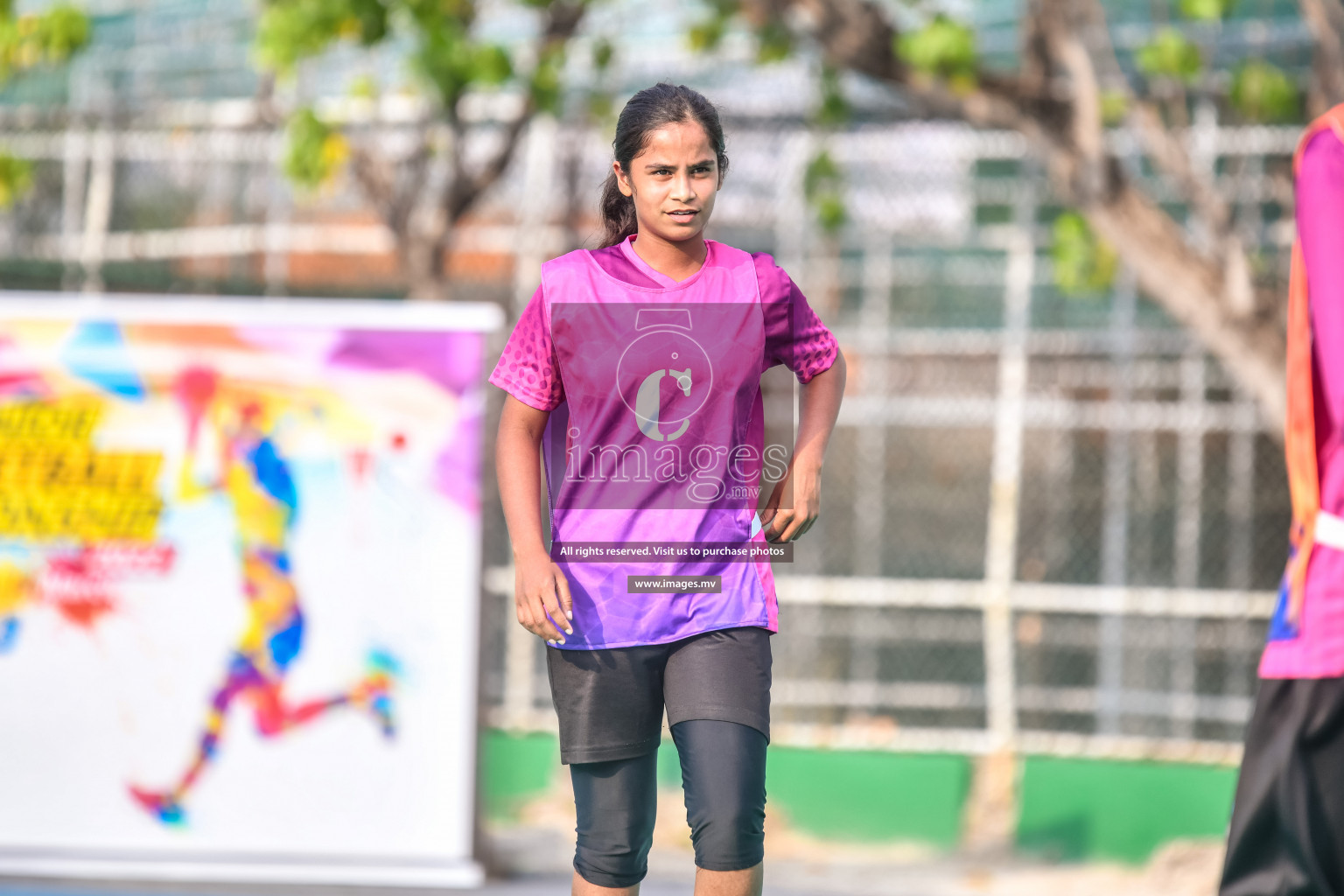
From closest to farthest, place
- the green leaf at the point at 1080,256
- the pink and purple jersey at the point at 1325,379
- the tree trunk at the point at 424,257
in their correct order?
the pink and purple jersey at the point at 1325,379, the tree trunk at the point at 424,257, the green leaf at the point at 1080,256

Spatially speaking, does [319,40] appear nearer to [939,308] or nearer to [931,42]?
[931,42]

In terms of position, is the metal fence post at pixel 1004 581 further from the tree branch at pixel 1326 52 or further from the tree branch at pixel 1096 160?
the tree branch at pixel 1326 52

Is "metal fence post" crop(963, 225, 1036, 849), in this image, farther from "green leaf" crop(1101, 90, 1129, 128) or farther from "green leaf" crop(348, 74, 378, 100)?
"green leaf" crop(348, 74, 378, 100)

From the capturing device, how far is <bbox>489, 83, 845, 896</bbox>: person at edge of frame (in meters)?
2.41

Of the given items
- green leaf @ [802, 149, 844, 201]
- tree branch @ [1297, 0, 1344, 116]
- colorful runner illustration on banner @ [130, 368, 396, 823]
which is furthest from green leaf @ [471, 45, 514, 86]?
tree branch @ [1297, 0, 1344, 116]

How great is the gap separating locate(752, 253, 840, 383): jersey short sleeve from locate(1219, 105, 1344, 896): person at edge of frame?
73 centimetres

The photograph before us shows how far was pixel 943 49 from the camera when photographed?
5629 millimetres

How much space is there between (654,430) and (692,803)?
1.98 ft

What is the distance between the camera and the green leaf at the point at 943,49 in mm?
5625

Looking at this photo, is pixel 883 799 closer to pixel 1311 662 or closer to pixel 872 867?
pixel 872 867

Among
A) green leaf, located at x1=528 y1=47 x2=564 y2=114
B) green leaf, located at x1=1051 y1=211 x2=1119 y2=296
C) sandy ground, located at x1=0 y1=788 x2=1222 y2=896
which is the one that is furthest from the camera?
green leaf, located at x1=1051 y1=211 x2=1119 y2=296

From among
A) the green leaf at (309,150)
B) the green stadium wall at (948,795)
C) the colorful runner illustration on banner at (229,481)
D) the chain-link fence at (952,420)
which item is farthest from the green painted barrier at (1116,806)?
the green leaf at (309,150)

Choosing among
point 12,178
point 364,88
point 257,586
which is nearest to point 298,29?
point 364,88

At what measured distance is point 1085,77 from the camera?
5.71m
